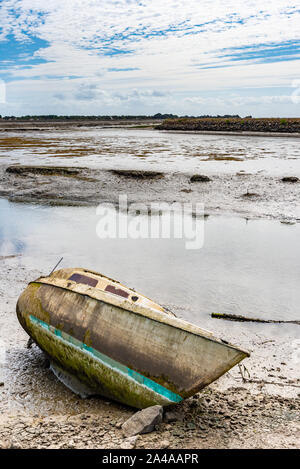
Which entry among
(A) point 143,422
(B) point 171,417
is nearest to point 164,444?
(A) point 143,422

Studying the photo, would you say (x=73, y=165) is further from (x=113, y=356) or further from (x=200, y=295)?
(x=113, y=356)

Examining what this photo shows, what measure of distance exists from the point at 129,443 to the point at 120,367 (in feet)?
3.51

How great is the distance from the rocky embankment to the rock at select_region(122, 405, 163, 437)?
73.1 m

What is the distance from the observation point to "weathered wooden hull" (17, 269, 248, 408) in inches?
202

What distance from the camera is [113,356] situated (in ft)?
18.1

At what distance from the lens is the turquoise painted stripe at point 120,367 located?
17.2 feet

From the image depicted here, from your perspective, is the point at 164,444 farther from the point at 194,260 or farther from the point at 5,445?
the point at 194,260

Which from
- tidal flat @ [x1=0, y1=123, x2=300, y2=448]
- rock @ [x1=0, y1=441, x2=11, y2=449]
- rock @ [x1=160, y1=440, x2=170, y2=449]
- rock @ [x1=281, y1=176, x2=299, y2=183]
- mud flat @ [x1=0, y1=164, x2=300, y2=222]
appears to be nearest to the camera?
rock @ [x1=0, y1=441, x2=11, y2=449]

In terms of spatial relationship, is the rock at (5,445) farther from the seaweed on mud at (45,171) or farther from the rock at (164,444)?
the seaweed on mud at (45,171)

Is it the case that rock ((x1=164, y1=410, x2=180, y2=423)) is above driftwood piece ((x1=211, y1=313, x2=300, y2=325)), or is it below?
below

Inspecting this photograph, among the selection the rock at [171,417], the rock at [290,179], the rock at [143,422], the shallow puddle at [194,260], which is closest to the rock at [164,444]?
the rock at [143,422]

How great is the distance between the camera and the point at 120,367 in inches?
216

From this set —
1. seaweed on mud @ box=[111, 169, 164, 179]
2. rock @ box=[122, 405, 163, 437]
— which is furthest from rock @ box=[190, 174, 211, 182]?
rock @ box=[122, 405, 163, 437]

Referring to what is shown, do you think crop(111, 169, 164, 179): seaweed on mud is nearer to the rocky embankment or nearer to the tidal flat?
the tidal flat
